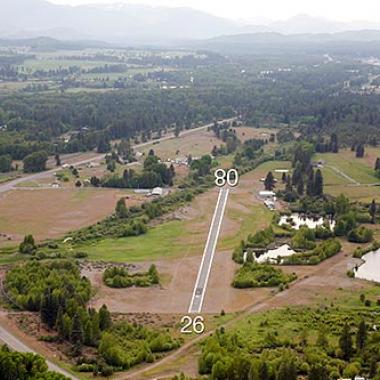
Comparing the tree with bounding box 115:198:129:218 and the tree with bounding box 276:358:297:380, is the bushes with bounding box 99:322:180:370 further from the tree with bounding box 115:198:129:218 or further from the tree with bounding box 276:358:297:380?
the tree with bounding box 115:198:129:218

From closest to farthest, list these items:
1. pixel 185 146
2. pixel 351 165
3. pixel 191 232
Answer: pixel 191 232 < pixel 351 165 < pixel 185 146

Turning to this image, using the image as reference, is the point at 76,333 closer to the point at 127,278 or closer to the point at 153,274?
the point at 127,278

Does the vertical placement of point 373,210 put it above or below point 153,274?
above

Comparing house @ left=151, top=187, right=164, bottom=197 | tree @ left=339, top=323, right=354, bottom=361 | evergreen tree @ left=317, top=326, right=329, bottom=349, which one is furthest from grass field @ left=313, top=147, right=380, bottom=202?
tree @ left=339, top=323, right=354, bottom=361

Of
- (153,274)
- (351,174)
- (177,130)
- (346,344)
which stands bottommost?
(153,274)

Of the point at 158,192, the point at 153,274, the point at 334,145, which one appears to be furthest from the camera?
the point at 334,145

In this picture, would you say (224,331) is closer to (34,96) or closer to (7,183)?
(7,183)

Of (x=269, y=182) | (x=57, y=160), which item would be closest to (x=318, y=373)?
(x=269, y=182)
